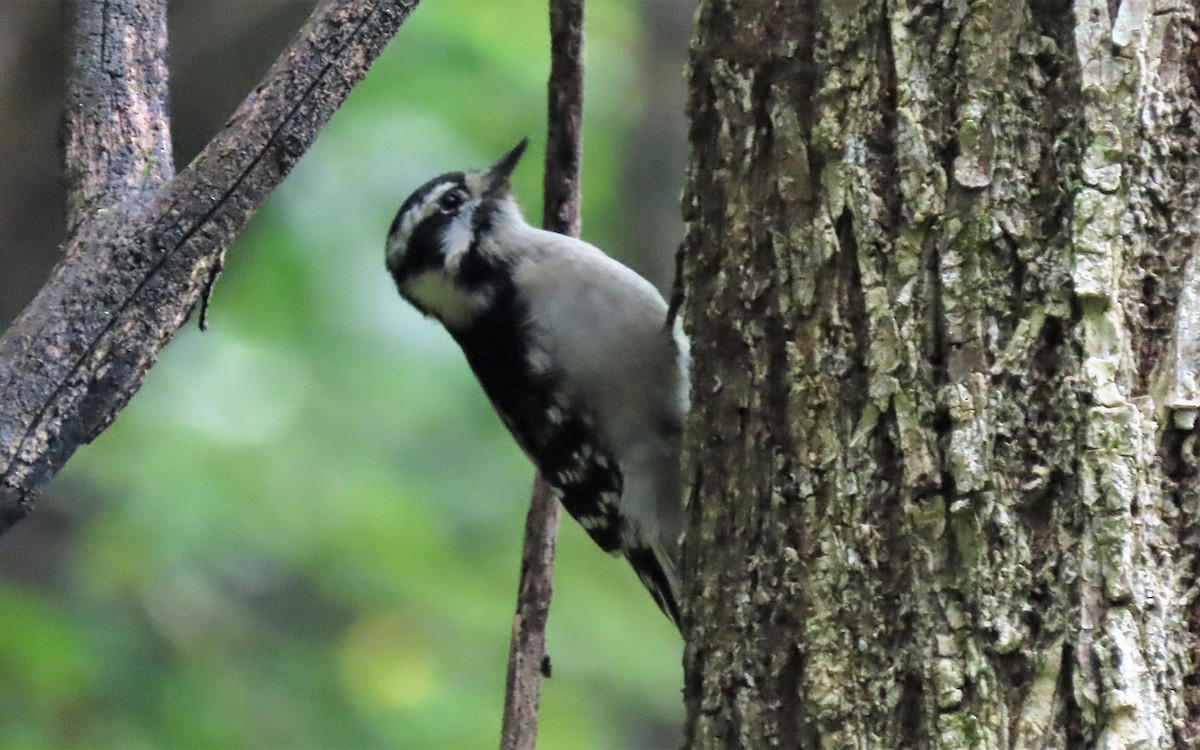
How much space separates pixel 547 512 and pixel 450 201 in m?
1.19

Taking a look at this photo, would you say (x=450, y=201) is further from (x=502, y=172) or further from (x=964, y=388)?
(x=964, y=388)

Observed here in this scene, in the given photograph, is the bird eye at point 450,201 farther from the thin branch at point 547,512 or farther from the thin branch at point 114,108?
the thin branch at point 114,108

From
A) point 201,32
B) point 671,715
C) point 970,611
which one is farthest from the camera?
point 671,715

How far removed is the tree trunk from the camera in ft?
5.37

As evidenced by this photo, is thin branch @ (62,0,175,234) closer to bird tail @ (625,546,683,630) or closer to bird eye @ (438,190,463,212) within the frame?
bird eye @ (438,190,463,212)

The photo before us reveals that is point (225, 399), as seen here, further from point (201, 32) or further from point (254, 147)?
point (254, 147)

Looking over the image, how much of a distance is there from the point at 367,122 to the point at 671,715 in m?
3.39

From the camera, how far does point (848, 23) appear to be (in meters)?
1.92

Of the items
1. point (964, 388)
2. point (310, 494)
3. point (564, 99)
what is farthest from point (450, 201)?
point (964, 388)

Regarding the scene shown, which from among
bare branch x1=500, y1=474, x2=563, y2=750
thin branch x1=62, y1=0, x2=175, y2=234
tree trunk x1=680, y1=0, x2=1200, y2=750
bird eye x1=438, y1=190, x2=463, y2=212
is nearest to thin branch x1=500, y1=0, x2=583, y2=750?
bare branch x1=500, y1=474, x2=563, y2=750

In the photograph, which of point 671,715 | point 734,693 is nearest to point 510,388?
point 734,693

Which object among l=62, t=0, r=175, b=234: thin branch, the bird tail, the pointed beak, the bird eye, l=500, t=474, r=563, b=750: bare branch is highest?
the pointed beak

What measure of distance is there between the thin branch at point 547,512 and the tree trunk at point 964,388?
2.42 ft

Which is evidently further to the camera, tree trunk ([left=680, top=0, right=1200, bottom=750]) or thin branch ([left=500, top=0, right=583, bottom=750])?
thin branch ([left=500, top=0, right=583, bottom=750])
